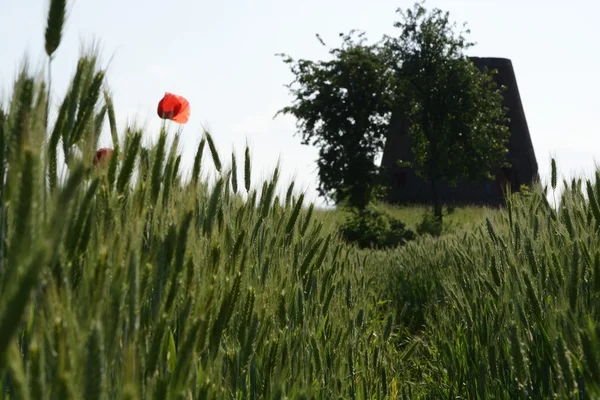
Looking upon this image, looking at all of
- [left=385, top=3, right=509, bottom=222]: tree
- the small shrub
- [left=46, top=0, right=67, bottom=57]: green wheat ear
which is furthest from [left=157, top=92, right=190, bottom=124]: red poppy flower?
[left=385, top=3, right=509, bottom=222]: tree

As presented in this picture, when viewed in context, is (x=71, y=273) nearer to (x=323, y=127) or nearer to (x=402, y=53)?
(x=323, y=127)

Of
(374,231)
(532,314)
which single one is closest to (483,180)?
(374,231)

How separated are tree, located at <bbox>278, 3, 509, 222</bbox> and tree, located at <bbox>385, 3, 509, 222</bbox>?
4 cm

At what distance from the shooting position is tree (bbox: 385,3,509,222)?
25.7 meters

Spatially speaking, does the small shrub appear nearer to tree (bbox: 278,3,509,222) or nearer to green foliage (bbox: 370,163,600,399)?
tree (bbox: 278,3,509,222)

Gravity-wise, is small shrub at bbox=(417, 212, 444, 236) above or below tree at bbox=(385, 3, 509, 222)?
below

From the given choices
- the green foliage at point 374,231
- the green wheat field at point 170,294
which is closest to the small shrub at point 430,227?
the green foliage at point 374,231

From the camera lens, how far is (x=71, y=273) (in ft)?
4.04

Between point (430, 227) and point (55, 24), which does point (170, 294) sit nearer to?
point (55, 24)

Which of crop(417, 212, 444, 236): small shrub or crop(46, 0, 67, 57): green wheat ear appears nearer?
crop(46, 0, 67, 57): green wheat ear

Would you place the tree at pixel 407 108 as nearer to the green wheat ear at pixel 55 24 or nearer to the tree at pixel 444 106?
the tree at pixel 444 106

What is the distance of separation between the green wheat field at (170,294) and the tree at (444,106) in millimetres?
23018

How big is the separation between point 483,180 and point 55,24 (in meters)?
28.5

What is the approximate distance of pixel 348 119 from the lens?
23531mm
